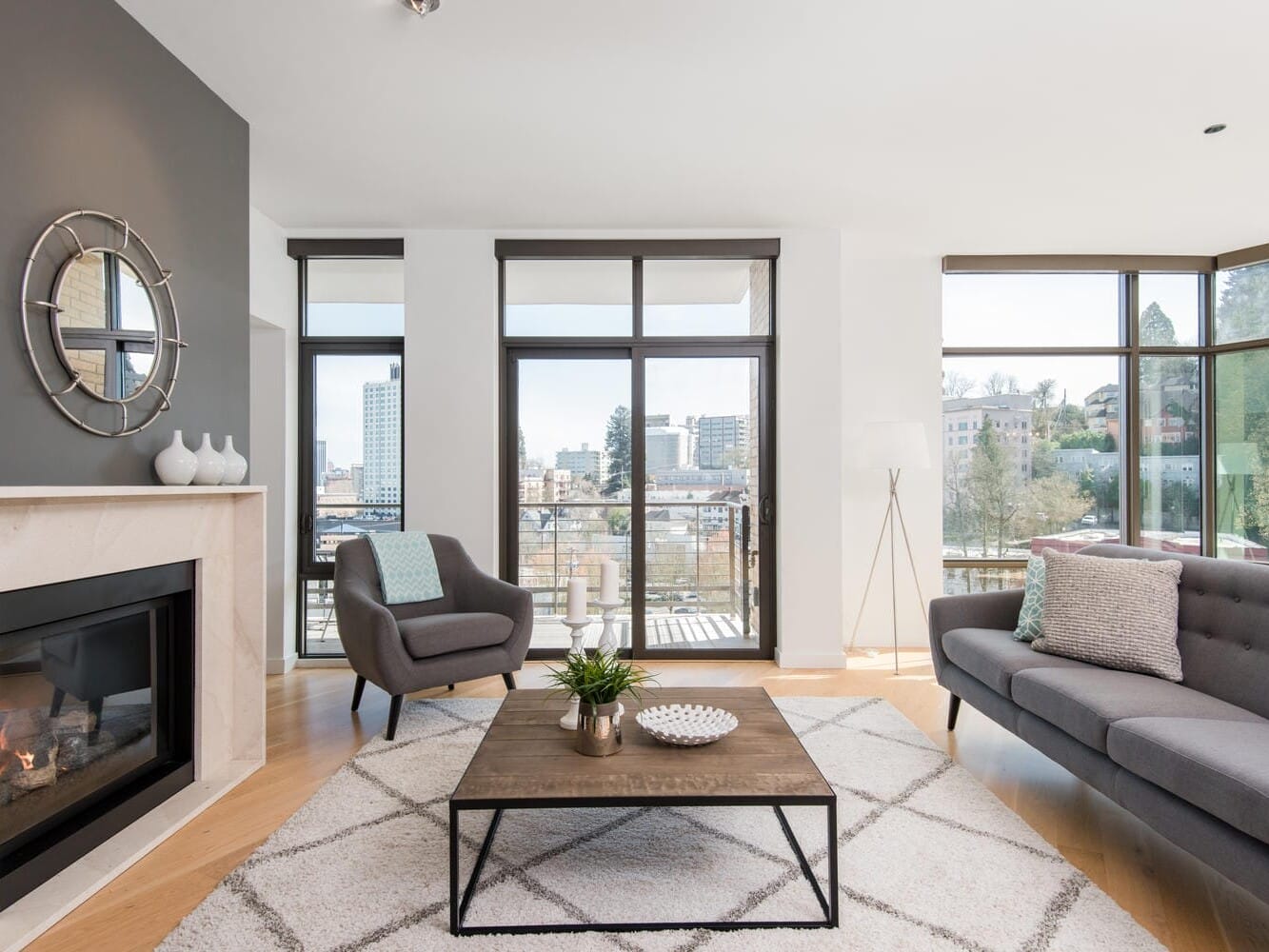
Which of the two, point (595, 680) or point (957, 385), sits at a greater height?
point (957, 385)

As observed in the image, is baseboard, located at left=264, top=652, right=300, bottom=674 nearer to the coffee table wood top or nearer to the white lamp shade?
the coffee table wood top

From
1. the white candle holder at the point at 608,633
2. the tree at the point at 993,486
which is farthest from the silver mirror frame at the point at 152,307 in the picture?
the tree at the point at 993,486

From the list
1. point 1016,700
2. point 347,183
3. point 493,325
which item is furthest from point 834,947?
point 347,183

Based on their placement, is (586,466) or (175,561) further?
(586,466)

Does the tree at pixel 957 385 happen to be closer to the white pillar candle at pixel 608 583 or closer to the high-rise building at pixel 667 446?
the high-rise building at pixel 667 446

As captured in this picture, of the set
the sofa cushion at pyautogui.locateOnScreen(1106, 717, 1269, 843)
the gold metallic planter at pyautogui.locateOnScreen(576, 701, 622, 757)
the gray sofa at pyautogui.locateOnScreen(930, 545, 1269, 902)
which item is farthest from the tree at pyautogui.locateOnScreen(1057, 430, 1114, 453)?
the gold metallic planter at pyautogui.locateOnScreen(576, 701, 622, 757)

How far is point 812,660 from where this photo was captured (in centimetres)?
425

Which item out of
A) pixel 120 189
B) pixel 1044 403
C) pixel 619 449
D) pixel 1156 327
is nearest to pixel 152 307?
pixel 120 189

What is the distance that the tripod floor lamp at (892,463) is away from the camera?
4285 mm

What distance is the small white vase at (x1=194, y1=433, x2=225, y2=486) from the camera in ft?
8.20

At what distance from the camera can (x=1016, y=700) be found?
2.51 m

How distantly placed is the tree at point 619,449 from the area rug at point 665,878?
86.2 inches

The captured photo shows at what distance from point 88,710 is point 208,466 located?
0.86 meters

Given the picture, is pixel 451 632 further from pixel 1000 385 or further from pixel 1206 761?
pixel 1000 385
